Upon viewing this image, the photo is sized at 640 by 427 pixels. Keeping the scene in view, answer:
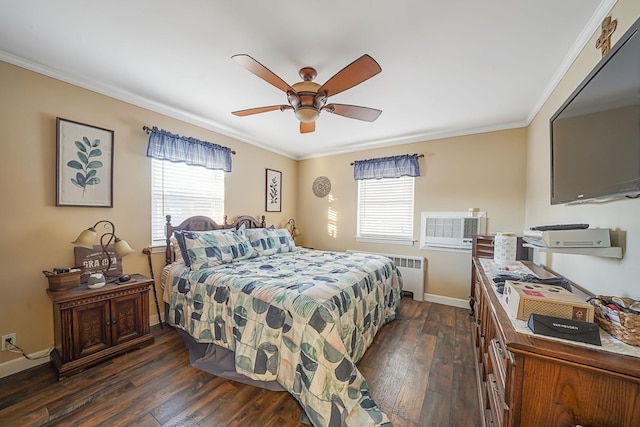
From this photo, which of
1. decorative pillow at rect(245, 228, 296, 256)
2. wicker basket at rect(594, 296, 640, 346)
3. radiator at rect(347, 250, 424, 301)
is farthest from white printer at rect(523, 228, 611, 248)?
decorative pillow at rect(245, 228, 296, 256)

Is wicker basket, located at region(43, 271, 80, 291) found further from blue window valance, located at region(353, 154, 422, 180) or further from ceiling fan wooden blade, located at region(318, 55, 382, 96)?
blue window valance, located at region(353, 154, 422, 180)

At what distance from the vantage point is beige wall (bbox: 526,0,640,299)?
3.64 feet

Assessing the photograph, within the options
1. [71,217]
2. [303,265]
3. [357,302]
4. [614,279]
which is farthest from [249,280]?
[614,279]

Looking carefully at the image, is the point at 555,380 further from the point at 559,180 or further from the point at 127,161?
the point at 127,161

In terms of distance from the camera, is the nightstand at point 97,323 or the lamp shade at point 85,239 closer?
the nightstand at point 97,323

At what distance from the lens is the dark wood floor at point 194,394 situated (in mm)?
1536

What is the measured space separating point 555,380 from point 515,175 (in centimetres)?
311

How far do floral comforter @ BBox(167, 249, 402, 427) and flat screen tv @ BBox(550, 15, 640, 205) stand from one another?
1.56m

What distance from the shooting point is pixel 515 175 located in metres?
3.13

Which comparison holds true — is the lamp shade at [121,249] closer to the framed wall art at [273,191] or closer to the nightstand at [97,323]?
the nightstand at [97,323]

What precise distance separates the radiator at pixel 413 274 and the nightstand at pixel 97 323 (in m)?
3.14

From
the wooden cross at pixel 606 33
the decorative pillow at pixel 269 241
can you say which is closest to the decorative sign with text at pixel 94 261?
the decorative pillow at pixel 269 241

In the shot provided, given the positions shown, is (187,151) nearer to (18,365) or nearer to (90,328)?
(90,328)

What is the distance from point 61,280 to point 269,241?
1.97 m
